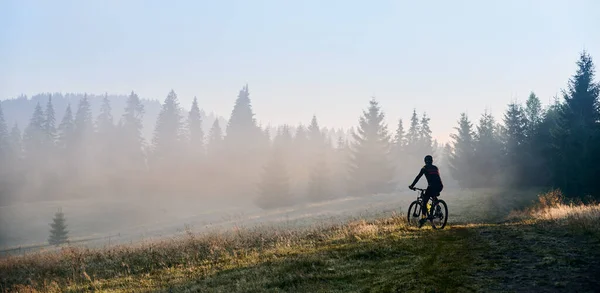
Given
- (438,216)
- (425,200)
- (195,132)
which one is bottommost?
(438,216)

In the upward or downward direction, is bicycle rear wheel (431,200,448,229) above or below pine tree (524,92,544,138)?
below

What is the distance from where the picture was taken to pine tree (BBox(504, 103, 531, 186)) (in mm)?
50906

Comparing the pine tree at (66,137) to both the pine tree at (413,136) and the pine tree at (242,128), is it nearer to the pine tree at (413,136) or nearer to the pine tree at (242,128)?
the pine tree at (242,128)

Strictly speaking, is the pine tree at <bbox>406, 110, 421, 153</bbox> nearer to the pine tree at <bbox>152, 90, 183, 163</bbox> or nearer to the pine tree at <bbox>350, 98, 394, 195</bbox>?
the pine tree at <bbox>350, 98, 394, 195</bbox>

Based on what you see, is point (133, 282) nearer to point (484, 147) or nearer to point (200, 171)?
point (484, 147)

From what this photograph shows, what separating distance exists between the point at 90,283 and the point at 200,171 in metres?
69.4

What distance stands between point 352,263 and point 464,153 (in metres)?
60.1

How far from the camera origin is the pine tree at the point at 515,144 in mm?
50906

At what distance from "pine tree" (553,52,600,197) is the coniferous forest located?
10 cm

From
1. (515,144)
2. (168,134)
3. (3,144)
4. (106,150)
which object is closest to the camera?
(515,144)

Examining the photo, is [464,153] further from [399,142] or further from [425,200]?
[425,200]

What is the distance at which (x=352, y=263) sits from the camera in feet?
27.6

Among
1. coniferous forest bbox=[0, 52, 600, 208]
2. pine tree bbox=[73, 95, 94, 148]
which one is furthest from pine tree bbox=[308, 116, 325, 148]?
pine tree bbox=[73, 95, 94, 148]

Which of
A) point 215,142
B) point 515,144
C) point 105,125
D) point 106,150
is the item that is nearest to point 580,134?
point 515,144
